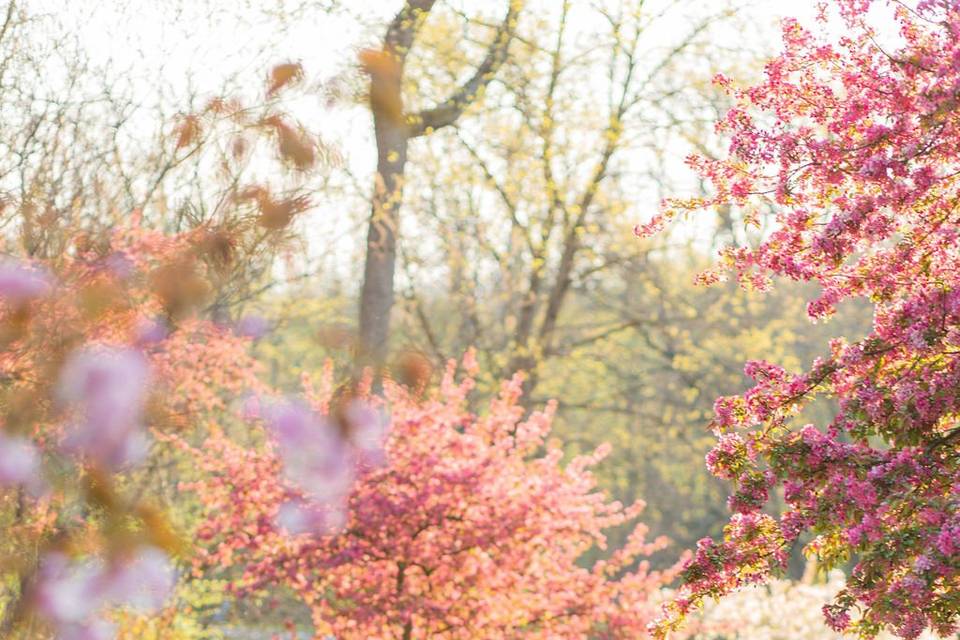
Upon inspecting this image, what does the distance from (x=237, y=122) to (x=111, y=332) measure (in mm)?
1713

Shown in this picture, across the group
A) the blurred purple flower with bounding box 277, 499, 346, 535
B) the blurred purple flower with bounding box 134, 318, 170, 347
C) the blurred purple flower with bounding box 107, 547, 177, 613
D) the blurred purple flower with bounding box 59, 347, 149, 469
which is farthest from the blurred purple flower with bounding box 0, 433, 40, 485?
the blurred purple flower with bounding box 277, 499, 346, 535

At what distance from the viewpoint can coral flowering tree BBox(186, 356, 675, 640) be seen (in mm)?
8398

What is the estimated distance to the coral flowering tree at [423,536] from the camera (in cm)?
840

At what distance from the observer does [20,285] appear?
5.14 metres

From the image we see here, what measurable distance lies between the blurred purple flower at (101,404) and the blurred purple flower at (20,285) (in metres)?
0.32

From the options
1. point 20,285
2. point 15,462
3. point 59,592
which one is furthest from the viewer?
point 59,592

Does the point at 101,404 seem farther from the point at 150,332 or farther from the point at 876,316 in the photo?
the point at 876,316

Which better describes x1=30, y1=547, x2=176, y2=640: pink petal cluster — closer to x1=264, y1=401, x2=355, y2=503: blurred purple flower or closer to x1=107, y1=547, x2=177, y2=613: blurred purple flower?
x1=107, y1=547, x2=177, y2=613: blurred purple flower

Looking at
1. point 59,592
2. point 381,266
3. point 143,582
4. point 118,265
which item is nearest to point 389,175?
point 381,266

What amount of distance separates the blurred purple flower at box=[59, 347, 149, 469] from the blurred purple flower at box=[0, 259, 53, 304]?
0.32m

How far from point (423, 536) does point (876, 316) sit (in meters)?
4.33

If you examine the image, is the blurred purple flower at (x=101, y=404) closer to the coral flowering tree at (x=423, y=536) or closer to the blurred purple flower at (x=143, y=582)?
the blurred purple flower at (x=143, y=582)

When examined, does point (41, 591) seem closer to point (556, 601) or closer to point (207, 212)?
point (207, 212)

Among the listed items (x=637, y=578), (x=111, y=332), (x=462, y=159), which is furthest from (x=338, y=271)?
(x=111, y=332)
